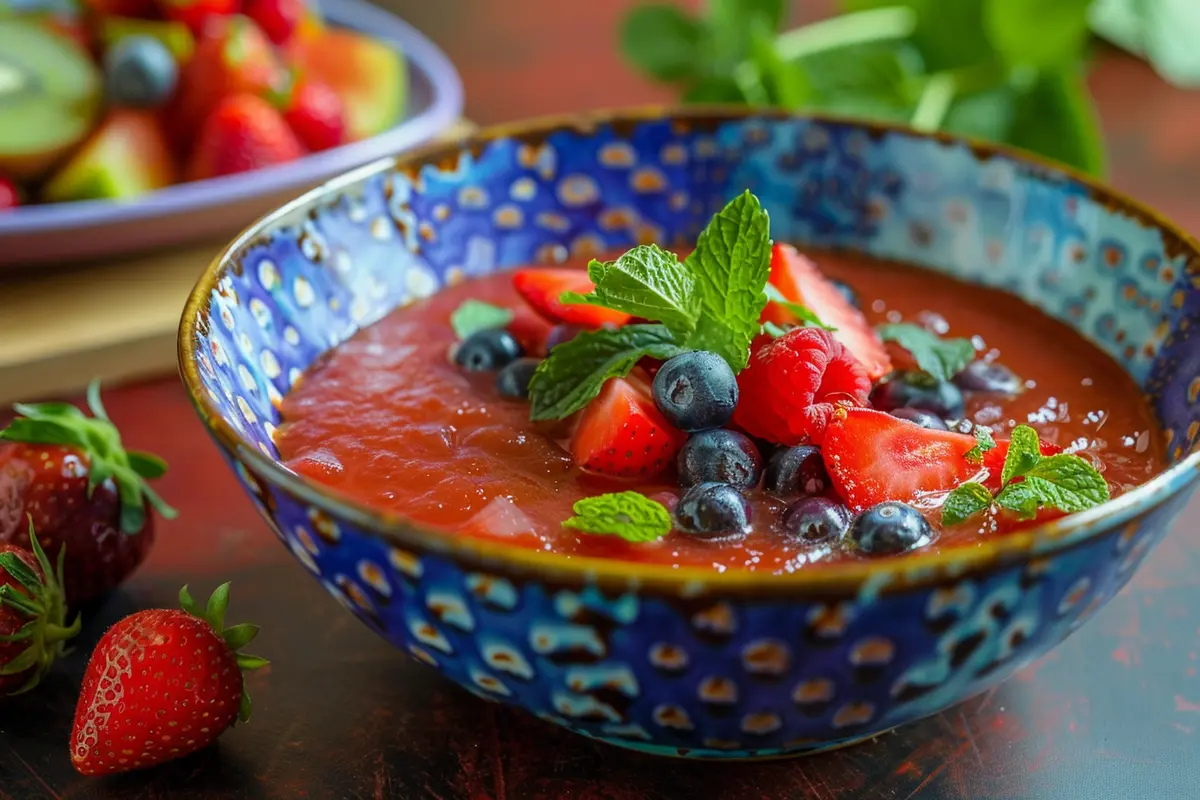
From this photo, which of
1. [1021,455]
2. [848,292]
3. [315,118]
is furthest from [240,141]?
[1021,455]

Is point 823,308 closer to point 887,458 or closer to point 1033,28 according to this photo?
point 887,458

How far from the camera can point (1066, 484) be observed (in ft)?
4.01

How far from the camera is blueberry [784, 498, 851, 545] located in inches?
48.2

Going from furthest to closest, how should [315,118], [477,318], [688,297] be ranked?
[315,118]
[477,318]
[688,297]

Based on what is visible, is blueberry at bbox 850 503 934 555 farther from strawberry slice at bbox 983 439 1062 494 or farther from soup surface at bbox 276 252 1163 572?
strawberry slice at bbox 983 439 1062 494

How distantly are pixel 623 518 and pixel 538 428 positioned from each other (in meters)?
0.29

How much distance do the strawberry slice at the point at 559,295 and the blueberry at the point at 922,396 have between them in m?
0.32

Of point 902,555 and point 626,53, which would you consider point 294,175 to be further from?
point 902,555

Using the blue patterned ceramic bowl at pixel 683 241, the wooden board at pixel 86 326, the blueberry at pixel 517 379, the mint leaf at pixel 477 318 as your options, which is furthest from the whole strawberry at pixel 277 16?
the blueberry at pixel 517 379

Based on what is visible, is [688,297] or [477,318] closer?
[688,297]

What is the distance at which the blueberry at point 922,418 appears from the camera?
1.38m

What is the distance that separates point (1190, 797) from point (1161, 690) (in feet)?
0.59

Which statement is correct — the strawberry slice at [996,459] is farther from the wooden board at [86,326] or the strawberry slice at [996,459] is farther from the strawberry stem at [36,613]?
the wooden board at [86,326]

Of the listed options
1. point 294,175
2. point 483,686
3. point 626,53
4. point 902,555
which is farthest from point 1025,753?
point 626,53
